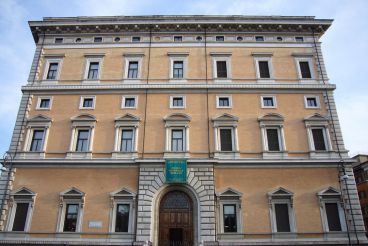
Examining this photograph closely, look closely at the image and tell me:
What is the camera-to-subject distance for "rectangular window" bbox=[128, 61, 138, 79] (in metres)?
25.4

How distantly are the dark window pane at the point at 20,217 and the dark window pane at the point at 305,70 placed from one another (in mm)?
23026

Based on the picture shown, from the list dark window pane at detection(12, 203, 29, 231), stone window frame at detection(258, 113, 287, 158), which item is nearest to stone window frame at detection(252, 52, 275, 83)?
stone window frame at detection(258, 113, 287, 158)

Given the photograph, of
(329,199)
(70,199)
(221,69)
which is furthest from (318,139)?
(70,199)

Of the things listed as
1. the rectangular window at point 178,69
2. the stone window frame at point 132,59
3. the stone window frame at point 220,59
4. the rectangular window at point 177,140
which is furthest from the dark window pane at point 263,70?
the stone window frame at point 132,59

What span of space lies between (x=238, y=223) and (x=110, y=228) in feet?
27.7

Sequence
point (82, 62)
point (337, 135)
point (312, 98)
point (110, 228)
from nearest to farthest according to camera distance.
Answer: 1. point (110, 228)
2. point (337, 135)
3. point (312, 98)
4. point (82, 62)

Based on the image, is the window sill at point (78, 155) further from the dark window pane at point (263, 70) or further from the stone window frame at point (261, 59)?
the dark window pane at point (263, 70)

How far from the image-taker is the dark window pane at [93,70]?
2559 cm

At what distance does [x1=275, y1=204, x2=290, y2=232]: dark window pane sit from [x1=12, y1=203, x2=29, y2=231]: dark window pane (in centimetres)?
1692

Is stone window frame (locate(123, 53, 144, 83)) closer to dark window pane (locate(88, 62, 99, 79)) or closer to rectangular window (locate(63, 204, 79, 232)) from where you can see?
dark window pane (locate(88, 62, 99, 79))

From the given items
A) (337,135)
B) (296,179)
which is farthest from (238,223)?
(337,135)

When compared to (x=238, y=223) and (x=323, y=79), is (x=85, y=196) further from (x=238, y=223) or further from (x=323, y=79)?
(x=323, y=79)

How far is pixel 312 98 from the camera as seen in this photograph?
24234 millimetres

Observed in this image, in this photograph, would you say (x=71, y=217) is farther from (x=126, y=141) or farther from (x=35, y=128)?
(x=35, y=128)
